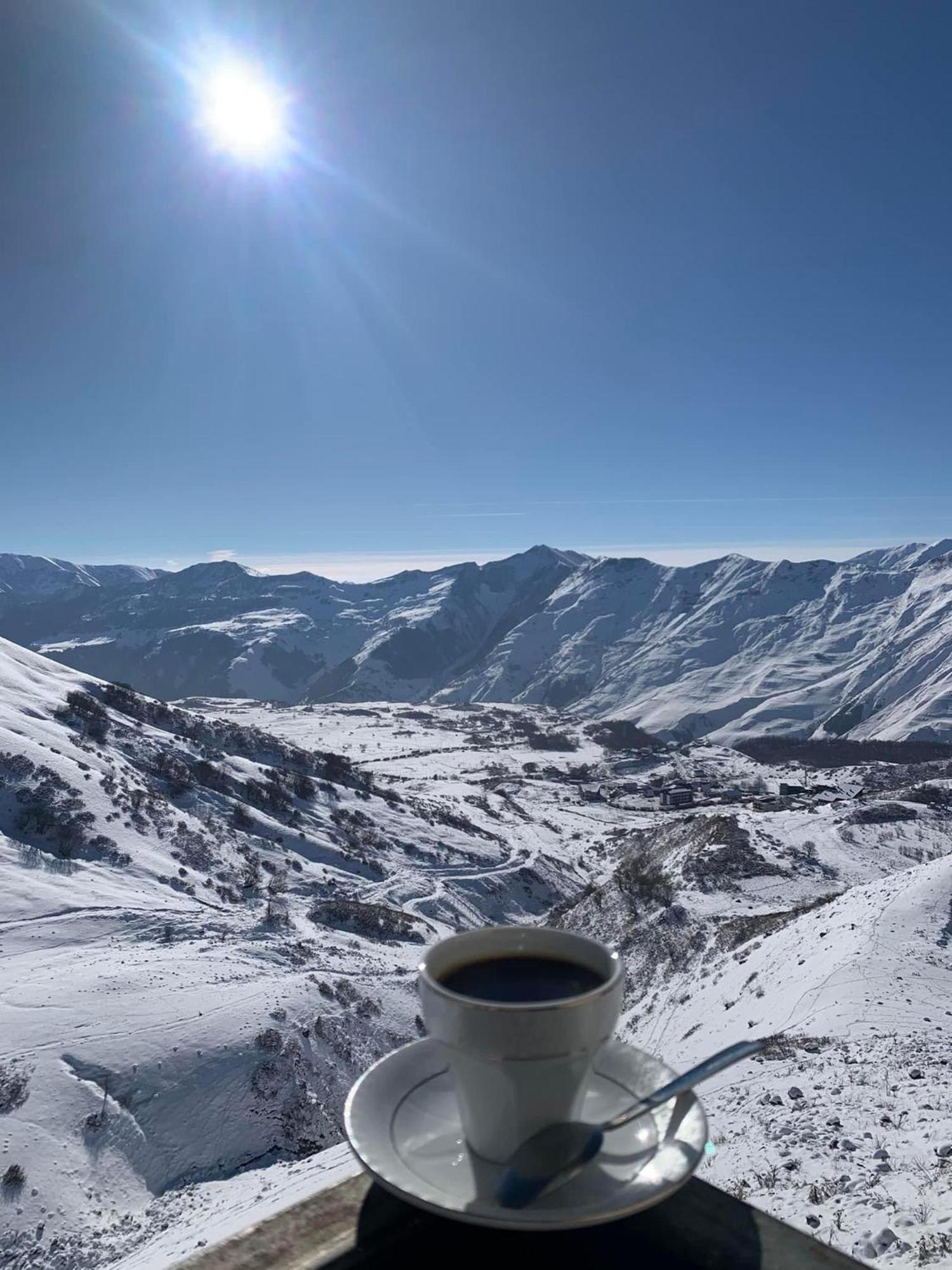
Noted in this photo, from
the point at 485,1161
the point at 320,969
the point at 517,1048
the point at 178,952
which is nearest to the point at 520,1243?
the point at 485,1161

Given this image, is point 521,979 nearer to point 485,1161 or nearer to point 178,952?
point 485,1161

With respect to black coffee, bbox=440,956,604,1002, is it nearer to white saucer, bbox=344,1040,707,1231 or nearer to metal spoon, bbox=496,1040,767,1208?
white saucer, bbox=344,1040,707,1231

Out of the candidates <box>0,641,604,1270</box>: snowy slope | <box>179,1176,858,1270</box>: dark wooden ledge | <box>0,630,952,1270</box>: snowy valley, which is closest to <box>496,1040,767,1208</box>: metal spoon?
<box>179,1176,858,1270</box>: dark wooden ledge

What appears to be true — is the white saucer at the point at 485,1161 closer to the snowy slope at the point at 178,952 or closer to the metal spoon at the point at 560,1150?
the metal spoon at the point at 560,1150

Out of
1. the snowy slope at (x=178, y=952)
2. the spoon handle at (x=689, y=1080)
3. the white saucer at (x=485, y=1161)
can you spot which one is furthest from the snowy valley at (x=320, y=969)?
the spoon handle at (x=689, y=1080)

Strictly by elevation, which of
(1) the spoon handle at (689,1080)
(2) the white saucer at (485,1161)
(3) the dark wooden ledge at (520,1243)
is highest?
(1) the spoon handle at (689,1080)

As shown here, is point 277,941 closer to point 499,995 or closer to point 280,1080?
point 280,1080
